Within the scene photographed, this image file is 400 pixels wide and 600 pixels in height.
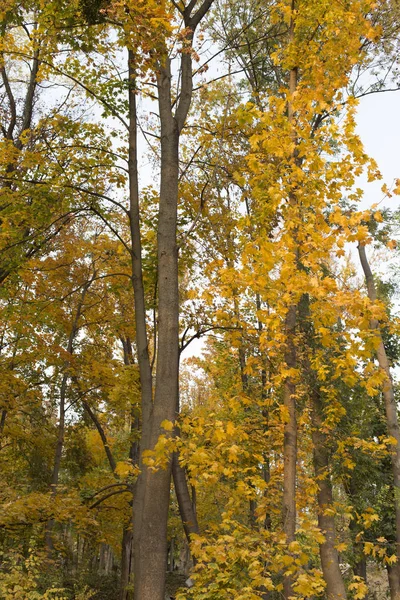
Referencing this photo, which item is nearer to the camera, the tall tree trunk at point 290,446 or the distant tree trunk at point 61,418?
the tall tree trunk at point 290,446

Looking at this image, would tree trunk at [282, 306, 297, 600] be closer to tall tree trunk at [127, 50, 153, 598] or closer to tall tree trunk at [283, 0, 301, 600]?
tall tree trunk at [283, 0, 301, 600]

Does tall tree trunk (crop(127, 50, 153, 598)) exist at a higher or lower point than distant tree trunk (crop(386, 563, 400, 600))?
higher

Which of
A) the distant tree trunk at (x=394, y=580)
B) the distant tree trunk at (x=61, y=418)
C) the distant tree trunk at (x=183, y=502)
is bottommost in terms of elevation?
the distant tree trunk at (x=394, y=580)

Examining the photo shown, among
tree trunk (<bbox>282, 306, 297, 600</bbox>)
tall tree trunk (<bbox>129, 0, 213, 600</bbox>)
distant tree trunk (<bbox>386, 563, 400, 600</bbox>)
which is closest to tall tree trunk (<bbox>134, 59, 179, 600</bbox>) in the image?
tall tree trunk (<bbox>129, 0, 213, 600</bbox>)

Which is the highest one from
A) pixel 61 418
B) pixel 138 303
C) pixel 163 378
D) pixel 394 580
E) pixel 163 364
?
pixel 138 303

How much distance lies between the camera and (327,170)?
496cm

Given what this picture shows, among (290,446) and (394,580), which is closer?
(290,446)

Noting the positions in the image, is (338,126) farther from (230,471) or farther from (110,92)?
(110,92)

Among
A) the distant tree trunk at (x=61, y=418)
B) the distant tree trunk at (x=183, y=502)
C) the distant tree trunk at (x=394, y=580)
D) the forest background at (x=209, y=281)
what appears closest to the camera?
the forest background at (x=209, y=281)

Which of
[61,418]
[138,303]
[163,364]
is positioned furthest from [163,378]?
[61,418]

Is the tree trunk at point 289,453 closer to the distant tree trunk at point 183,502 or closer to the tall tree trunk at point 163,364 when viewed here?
the tall tree trunk at point 163,364

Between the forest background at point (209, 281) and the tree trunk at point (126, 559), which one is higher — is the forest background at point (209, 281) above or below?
above

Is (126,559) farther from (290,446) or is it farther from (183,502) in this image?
(290,446)

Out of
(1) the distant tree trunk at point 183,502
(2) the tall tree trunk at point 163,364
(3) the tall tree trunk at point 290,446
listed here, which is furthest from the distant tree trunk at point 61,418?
(3) the tall tree trunk at point 290,446
